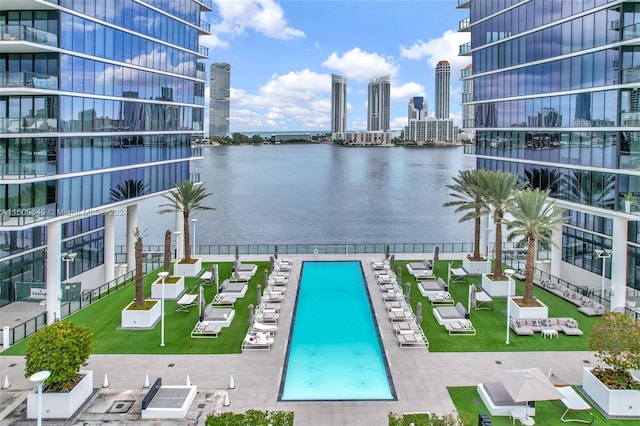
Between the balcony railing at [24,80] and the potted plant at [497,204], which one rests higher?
the balcony railing at [24,80]

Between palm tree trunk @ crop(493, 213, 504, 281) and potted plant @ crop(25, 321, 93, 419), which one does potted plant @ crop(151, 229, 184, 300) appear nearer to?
potted plant @ crop(25, 321, 93, 419)

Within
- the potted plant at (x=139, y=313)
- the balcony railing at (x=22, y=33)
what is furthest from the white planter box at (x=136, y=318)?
the balcony railing at (x=22, y=33)

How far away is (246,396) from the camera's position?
18625mm

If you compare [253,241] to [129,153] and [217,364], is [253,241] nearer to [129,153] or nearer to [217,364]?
[129,153]

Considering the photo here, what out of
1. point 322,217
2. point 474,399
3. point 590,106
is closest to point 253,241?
point 322,217

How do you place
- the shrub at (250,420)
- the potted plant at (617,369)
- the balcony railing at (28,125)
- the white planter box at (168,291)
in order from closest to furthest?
1. the shrub at (250,420)
2. the potted plant at (617,369)
3. the balcony railing at (28,125)
4. the white planter box at (168,291)

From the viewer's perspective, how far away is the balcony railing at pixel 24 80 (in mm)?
25922

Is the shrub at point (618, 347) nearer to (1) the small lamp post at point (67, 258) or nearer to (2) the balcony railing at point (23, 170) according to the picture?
(2) the balcony railing at point (23, 170)

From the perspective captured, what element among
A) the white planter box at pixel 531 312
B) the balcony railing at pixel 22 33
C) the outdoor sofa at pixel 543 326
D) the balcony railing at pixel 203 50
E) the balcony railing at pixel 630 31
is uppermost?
Result: the balcony railing at pixel 203 50

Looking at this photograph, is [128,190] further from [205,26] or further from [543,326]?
[543,326]

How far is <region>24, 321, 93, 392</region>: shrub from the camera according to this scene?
16.8m

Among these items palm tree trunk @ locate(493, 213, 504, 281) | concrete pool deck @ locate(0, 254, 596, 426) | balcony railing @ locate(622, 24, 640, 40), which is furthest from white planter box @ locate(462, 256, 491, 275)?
balcony railing @ locate(622, 24, 640, 40)

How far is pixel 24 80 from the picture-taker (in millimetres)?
25969

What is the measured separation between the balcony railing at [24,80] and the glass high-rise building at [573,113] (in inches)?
1136
